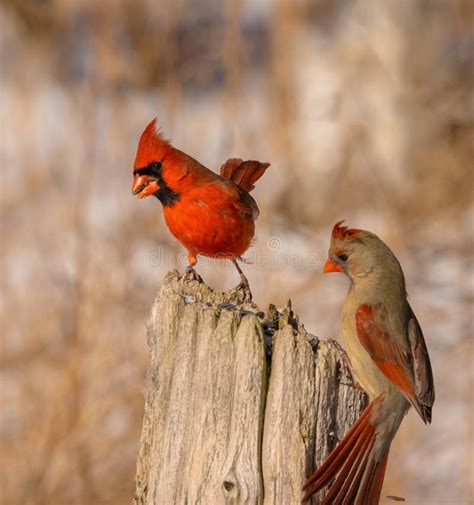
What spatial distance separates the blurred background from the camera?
445 centimetres

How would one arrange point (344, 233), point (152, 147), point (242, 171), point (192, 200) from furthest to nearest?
point (242, 171)
point (192, 200)
point (152, 147)
point (344, 233)

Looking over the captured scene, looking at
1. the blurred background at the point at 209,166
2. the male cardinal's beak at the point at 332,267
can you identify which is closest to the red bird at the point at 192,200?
the male cardinal's beak at the point at 332,267

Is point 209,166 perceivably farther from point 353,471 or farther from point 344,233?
point 353,471

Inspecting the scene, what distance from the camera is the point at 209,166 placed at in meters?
4.98

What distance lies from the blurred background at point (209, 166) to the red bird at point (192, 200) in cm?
116

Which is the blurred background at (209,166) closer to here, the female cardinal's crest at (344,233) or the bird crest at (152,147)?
the bird crest at (152,147)

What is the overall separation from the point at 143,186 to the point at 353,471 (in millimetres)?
1290

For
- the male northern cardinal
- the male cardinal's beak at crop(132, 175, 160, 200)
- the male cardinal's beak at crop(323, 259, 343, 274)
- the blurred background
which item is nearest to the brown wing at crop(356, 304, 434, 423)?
the male northern cardinal

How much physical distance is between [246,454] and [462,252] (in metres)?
4.37

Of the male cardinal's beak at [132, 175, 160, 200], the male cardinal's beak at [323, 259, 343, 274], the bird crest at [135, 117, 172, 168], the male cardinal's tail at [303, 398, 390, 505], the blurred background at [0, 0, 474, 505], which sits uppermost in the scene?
the blurred background at [0, 0, 474, 505]

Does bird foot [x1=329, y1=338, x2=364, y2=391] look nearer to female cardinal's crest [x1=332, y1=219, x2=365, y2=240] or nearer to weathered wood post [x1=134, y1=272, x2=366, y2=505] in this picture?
weathered wood post [x1=134, y1=272, x2=366, y2=505]

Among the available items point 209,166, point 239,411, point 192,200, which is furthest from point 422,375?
point 209,166

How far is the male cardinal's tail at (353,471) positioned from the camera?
6.40 feet

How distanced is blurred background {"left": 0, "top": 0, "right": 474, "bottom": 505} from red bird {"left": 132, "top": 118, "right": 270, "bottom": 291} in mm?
1159
